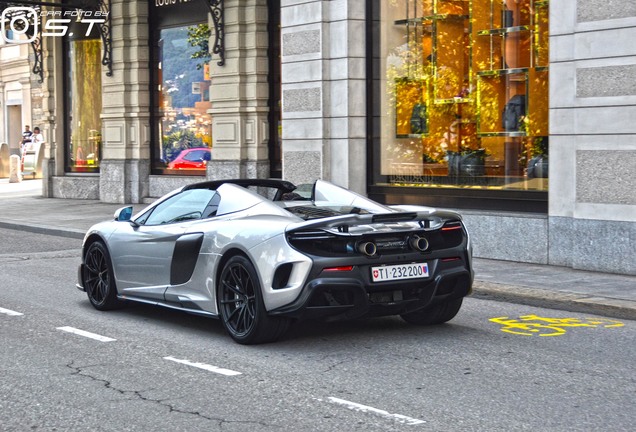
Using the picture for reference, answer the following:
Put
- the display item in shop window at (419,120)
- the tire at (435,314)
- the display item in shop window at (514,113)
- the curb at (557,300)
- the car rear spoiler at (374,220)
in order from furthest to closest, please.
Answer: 1. the display item in shop window at (419,120)
2. the display item in shop window at (514,113)
3. the curb at (557,300)
4. the tire at (435,314)
5. the car rear spoiler at (374,220)

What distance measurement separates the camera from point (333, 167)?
1727cm

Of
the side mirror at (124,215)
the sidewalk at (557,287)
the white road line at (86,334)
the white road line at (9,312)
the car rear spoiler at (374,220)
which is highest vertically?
the car rear spoiler at (374,220)

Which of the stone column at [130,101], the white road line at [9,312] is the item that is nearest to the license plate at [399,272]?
the white road line at [9,312]

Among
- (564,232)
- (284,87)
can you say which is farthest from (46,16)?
(564,232)

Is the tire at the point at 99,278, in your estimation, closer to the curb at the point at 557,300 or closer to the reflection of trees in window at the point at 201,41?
the curb at the point at 557,300

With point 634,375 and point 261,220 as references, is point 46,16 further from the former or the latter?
point 634,375

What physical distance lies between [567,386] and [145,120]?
60.6 ft

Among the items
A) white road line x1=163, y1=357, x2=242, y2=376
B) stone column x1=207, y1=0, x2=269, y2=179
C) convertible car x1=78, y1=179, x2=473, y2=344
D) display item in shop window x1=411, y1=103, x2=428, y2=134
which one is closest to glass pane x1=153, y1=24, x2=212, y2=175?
stone column x1=207, y1=0, x2=269, y2=179

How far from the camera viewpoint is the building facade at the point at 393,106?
42.6ft

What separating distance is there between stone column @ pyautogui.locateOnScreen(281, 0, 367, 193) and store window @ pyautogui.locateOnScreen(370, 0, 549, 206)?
0.92 feet

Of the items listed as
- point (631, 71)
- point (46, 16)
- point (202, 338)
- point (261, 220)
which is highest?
point (46, 16)

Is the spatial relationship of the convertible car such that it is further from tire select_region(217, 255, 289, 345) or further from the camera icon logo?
the camera icon logo

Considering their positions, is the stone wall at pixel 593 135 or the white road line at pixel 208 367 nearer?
the white road line at pixel 208 367

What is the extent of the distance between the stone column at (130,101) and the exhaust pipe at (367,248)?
1674 centimetres
